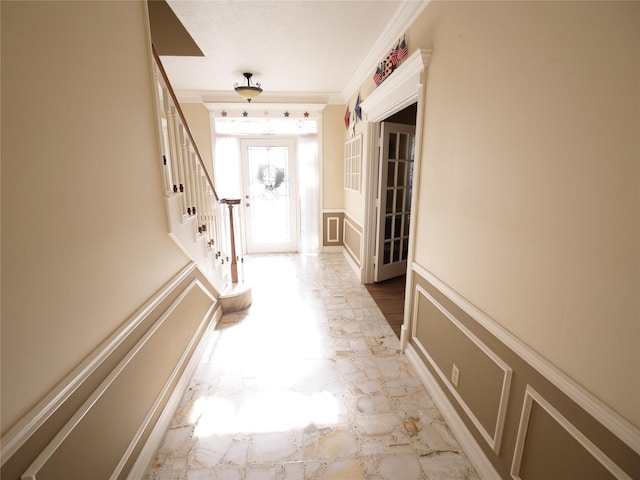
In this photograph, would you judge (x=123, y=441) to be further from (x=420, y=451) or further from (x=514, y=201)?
(x=514, y=201)

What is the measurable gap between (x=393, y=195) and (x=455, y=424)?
264cm

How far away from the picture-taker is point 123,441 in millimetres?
1358

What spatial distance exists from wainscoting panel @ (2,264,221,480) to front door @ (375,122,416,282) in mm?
2470

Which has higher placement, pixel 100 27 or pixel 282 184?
pixel 100 27

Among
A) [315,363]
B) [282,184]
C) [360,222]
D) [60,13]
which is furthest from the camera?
[282,184]

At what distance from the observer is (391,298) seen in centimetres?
356

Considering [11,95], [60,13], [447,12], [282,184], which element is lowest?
[282,184]

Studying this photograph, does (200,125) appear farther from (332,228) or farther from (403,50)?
(403,50)

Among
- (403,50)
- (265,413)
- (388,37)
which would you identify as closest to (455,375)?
(265,413)

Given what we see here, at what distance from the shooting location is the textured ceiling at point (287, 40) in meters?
2.29

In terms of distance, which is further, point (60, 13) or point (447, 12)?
point (447, 12)

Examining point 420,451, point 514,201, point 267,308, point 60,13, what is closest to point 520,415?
point 420,451

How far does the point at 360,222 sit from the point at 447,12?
8.74 ft

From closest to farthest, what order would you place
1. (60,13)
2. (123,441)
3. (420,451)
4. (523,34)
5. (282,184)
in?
(60,13)
(523,34)
(123,441)
(420,451)
(282,184)
